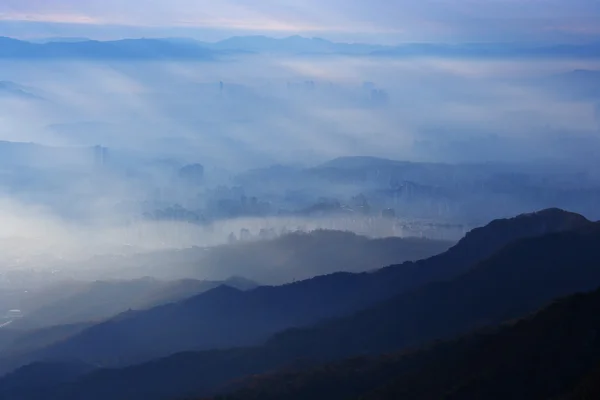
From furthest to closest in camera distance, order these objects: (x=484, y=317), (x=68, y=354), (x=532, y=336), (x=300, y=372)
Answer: (x=68, y=354) < (x=484, y=317) < (x=300, y=372) < (x=532, y=336)

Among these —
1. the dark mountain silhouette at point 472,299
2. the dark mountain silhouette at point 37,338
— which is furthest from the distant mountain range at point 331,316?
the dark mountain silhouette at point 37,338

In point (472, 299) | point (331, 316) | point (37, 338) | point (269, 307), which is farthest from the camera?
point (37, 338)

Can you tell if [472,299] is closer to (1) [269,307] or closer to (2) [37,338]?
(1) [269,307]

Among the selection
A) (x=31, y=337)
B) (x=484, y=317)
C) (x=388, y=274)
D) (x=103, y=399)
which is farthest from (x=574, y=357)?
(x=31, y=337)

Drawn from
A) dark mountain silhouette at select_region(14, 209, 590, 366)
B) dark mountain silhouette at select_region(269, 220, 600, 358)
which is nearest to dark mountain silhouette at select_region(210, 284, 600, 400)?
dark mountain silhouette at select_region(269, 220, 600, 358)

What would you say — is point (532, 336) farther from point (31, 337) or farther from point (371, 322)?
point (31, 337)

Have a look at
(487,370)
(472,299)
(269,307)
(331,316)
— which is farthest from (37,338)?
(487,370)

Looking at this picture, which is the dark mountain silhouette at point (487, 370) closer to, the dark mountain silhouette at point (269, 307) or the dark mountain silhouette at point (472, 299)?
the dark mountain silhouette at point (472, 299)

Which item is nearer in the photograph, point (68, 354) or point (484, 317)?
point (484, 317)
